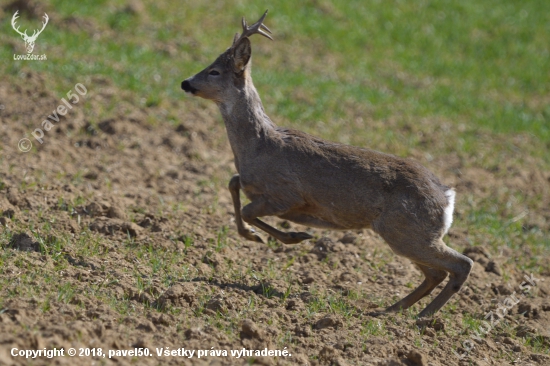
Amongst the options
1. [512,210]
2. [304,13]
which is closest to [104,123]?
[512,210]

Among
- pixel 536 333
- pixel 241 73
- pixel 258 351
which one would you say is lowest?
pixel 258 351

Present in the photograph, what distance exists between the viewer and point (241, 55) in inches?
303

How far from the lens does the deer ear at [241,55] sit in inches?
302

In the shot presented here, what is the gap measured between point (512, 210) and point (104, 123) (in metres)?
6.01

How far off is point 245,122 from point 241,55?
0.69 meters

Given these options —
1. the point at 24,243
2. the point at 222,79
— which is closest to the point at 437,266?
the point at 222,79

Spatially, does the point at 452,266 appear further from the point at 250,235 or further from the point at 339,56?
the point at 339,56

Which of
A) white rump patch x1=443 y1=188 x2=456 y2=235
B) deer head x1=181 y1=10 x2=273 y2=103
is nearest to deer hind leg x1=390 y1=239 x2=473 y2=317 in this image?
white rump patch x1=443 y1=188 x2=456 y2=235

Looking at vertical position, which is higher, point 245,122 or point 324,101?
point 324,101

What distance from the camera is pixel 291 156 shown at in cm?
747

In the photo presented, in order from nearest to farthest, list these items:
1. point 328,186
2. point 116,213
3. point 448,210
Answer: point 448,210
point 328,186
point 116,213

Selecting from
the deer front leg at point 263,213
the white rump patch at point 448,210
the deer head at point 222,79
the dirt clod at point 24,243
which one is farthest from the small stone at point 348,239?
the dirt clod at point 24,243

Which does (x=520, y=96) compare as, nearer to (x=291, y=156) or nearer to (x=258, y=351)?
(x=291, y=156)

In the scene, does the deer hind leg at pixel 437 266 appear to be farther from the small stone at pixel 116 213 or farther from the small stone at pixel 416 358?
the small stone at pixel 116 213
